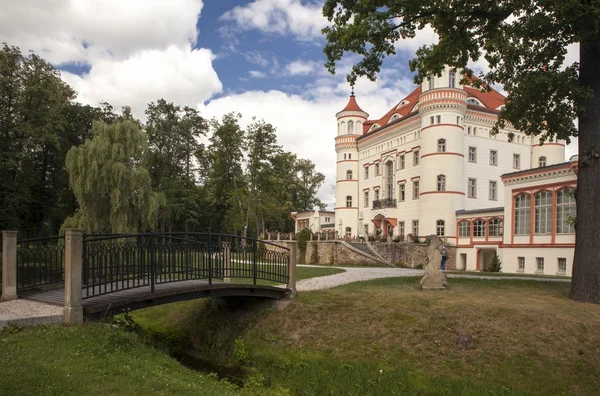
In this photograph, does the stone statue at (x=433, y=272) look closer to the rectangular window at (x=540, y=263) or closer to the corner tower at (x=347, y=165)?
the rectangular window at (x=540, y=263)

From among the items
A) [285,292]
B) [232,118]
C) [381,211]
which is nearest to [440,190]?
[381,211]

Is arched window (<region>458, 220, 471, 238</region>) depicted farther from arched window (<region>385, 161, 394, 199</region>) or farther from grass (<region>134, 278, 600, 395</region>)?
grass (<region>134, 278, 600, 395</region>)

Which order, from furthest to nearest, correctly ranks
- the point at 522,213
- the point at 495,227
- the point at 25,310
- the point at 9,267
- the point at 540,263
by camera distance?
the point at 495,227, the point at 522,213, the point at 540,263, the point at 9,267, the point at 25,310

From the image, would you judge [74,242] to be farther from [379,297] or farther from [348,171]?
[348,171]

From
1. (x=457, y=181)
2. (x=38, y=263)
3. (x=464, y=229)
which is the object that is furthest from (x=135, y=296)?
(x=457, y=181)

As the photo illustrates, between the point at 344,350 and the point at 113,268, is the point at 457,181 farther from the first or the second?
the point at 113,268

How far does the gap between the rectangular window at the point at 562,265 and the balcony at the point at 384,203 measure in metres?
17.8

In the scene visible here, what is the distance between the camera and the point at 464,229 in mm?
35625

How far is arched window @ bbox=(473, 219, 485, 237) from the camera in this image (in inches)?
1328

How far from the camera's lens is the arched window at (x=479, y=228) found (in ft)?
111

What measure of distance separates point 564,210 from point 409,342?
20529mm

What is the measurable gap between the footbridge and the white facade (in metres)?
27.9

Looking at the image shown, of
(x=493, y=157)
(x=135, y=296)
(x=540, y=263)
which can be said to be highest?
(x=493, y=157)

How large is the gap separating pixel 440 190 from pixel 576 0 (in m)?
27.9
